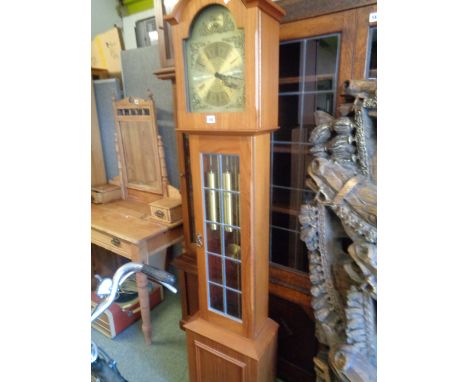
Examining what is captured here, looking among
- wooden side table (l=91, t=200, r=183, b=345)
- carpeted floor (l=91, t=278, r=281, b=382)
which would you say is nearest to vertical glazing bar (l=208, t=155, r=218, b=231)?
wooden side table (l=91, t=200, r=183, b=345)

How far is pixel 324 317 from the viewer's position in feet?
3.65

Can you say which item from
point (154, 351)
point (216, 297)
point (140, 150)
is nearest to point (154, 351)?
point (154, 351)

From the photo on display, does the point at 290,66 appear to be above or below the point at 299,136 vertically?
above

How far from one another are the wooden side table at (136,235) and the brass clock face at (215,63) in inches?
34.9

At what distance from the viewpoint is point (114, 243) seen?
170 centimetres

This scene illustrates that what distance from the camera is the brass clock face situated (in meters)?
0.94

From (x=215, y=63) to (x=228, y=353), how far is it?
1.16 metres

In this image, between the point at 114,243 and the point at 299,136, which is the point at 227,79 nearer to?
the point at 299,136

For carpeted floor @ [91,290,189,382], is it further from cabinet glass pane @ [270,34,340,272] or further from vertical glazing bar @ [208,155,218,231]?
vertical glazing bar @ [208,155,218,231]

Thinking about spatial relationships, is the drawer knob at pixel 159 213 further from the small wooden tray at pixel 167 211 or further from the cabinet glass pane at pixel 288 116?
the cabinet glass pane at pixel 288 116

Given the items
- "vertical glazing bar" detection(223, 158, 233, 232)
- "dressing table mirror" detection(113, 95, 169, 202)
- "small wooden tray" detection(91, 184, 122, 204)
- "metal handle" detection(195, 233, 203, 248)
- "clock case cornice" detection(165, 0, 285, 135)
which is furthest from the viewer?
"small wooden tray" detection(91, 184, 122, 204)
